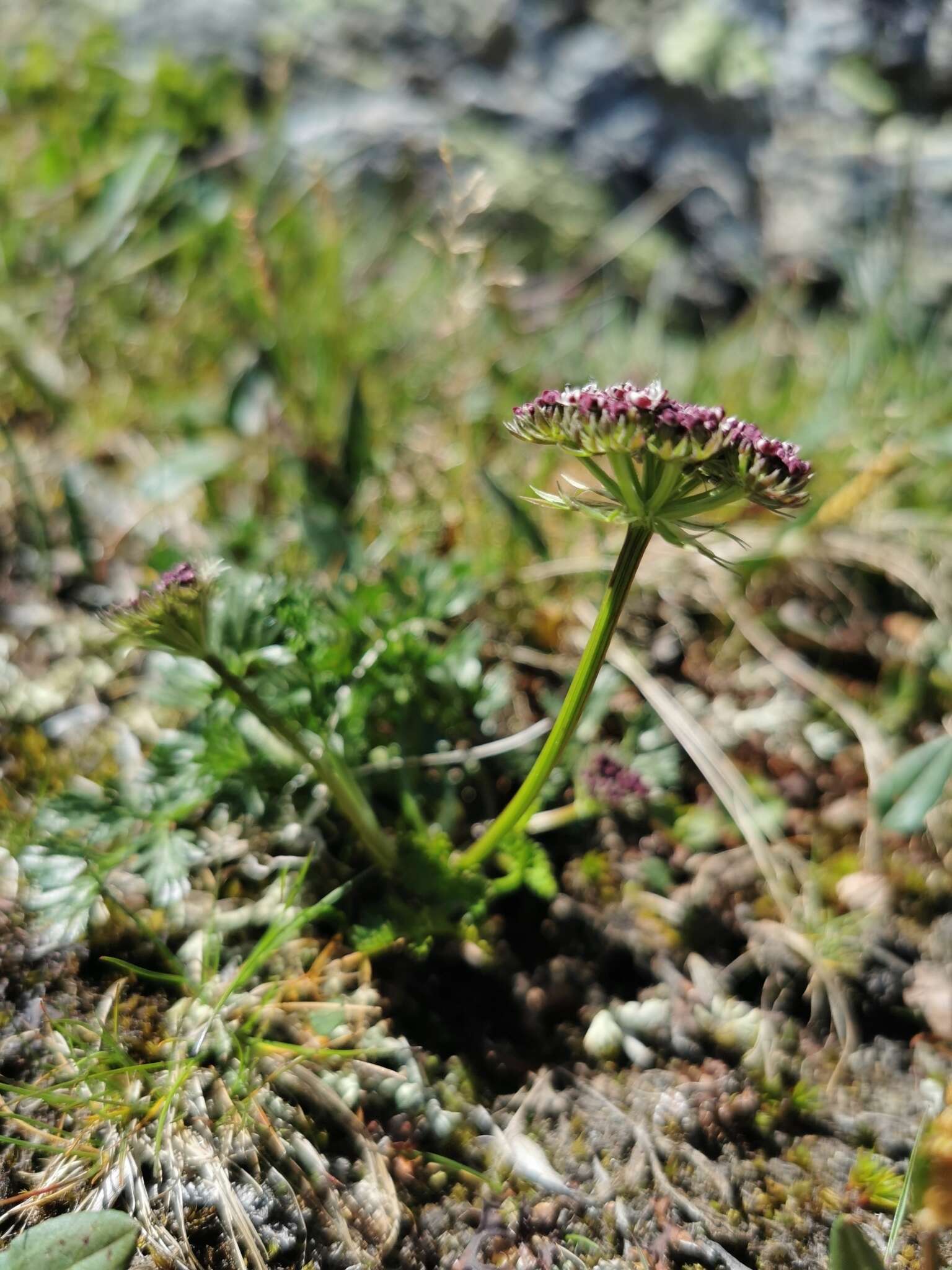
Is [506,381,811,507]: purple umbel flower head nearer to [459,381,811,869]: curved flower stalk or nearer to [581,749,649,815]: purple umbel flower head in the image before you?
[459,381,811,869]: curved flower stalk

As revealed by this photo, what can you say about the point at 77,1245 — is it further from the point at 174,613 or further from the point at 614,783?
the point at 614,783

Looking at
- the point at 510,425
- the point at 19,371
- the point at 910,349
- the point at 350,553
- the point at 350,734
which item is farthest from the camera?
the point at 910,349

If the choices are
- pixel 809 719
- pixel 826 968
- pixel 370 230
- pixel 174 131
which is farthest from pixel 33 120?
pixel 826 968

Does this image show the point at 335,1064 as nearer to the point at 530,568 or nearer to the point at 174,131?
the point at 530,568

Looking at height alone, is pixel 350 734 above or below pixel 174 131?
below

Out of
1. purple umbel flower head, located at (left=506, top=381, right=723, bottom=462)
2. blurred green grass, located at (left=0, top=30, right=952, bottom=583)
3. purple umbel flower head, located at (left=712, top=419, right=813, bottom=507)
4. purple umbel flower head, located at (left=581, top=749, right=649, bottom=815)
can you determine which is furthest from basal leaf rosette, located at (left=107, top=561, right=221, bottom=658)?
purple umbel flower head, located at (left=581, top=749, right=649, bottom=815)

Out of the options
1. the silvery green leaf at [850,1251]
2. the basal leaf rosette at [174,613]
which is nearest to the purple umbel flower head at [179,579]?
the basal leaf rosette at [174,613]
